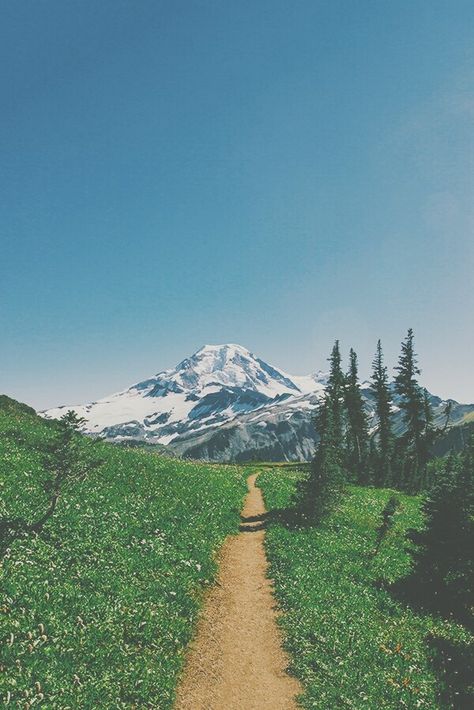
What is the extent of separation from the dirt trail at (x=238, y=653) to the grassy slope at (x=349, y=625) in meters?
0.57

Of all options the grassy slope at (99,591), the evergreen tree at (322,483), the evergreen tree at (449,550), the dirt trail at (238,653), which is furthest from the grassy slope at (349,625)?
the grassy slope at (99,591)

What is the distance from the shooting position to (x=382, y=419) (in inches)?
2495

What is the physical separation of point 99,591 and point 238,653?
463 cm

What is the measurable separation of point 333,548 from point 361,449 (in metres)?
45.4

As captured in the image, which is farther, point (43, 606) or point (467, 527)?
point (467, 527)

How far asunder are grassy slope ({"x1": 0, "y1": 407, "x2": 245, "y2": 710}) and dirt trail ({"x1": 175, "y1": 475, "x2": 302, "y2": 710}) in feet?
1.89

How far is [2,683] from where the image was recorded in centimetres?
871

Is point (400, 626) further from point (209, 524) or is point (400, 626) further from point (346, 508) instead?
point (346, 508)

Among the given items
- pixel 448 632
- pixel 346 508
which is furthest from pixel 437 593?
pixel 346 508

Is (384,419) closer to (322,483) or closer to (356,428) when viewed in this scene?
(356,428)

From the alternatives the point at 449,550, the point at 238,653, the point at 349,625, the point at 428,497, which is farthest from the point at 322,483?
the point at 238,653

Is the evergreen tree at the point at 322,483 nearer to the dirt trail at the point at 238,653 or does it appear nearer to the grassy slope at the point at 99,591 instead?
the grassy slope at the point at 99,591

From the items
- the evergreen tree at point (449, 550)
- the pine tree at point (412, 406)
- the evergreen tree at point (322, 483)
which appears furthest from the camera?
the pine tree at point (412, 406)

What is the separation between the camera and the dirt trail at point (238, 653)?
36.3 ft
